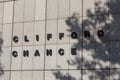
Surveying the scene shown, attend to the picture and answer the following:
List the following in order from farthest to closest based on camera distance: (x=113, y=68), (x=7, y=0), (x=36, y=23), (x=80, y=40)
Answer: (x=7, y=0), (x=36, y=23), (x=80, y=40), (x=113, y=68)

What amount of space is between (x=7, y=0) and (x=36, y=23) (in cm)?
193

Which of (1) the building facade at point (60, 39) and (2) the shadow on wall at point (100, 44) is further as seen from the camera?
(1) the building facade at point (60, 39)

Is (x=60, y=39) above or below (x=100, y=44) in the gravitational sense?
above

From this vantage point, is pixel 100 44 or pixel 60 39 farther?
pixel 60 39

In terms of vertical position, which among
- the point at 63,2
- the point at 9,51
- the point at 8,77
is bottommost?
the point at 8,77

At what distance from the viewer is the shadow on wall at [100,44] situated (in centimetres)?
1183

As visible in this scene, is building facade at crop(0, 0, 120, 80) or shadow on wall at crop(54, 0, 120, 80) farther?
building facade at crop(0, 0, 120, 80)

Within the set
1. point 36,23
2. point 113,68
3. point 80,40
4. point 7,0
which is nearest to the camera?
point 113,68

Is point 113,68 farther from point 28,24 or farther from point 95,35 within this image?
point 28,24

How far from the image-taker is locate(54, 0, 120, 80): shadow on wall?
38.8 ft

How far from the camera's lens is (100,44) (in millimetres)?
Result: 12117

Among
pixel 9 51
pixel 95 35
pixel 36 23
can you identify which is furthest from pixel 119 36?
pixel 9 51

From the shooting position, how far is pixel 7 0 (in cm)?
1445

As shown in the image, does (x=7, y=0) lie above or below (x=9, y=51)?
above
